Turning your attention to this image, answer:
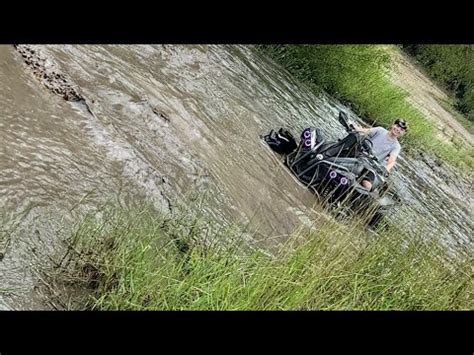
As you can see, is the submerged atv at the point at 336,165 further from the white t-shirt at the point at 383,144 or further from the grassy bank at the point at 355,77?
the grassy bank at the point at 355,77

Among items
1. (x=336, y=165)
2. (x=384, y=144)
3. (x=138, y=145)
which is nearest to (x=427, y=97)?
(x=384, y=144)

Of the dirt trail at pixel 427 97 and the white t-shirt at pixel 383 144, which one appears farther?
the dirt trail at pixel 427 97

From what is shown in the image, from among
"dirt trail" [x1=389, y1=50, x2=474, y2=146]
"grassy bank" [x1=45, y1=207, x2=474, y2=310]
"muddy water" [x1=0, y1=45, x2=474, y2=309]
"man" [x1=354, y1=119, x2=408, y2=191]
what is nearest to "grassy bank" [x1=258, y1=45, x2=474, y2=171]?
"muddy water" [x1=0, y1=45, x2=474, y2=309]

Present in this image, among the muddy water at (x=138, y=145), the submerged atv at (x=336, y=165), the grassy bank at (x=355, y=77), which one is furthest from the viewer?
the grassy bank at (x=355, y=77)

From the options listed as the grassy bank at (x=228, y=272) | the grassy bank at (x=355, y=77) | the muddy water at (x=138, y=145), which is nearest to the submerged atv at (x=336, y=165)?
the muddy water at (x=138, y=145)

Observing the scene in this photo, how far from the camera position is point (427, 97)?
26.3 m

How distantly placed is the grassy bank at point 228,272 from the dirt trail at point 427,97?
17854mm

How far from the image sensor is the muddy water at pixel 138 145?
479 centimetres

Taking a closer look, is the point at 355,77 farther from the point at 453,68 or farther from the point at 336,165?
the point at 453,68

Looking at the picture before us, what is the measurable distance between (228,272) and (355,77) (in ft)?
42.0

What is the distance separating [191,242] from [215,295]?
29.5 inches
